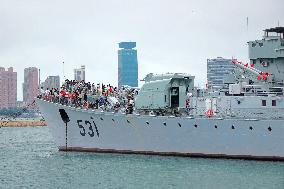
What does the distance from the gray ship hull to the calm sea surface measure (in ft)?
2.73

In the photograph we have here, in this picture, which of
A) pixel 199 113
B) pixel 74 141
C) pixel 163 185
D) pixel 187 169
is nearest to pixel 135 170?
pixel 187 169

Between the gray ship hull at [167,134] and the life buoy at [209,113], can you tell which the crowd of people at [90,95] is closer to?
the gray ship hull at [167,134]

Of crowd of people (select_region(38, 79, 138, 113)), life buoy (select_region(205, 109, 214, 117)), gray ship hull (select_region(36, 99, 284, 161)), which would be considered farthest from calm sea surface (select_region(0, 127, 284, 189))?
crowd of people (select_region(38, 79, 138, 113))

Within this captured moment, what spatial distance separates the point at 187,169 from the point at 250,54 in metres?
13.4

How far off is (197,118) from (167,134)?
307 cm

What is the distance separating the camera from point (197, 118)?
4478cm

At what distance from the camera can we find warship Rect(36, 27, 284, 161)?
4347cm

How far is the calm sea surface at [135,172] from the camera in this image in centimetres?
3538

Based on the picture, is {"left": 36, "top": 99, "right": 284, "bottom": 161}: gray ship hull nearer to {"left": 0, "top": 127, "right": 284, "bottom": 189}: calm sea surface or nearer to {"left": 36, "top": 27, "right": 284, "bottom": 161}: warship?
{"left": 36, "top": 27, "right": 284, "bottom": 161}: warship

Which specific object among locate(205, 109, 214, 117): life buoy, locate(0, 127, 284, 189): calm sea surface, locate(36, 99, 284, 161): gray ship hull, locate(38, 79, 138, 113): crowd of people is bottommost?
locate(0, 127, 284, 189): calm sea surface

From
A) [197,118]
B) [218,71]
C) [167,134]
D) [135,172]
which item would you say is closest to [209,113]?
[197,118]

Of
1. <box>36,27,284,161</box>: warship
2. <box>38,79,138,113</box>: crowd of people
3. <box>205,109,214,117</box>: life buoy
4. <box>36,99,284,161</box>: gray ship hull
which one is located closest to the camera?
<box>36,99,284,161</box>: gray ship hull

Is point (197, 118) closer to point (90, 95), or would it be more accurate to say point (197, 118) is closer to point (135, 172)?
point (135, 172)

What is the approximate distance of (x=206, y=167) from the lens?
135 feet
